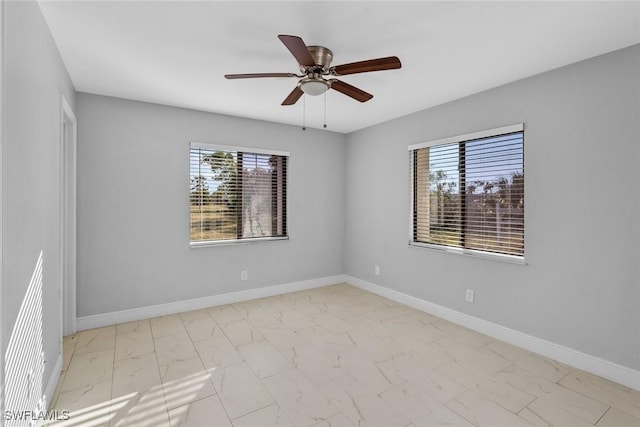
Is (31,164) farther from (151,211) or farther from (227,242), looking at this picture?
(227,242)

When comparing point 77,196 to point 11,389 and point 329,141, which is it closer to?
point 11,389

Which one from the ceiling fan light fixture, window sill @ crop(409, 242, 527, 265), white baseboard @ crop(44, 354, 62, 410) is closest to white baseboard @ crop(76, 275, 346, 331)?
white baseboard @ crop(44, 354, 62, 410)

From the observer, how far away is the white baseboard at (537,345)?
7.68ft

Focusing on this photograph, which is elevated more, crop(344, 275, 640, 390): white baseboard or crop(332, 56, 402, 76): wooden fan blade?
crop(332, 56, 402, 76): wooden fan blade

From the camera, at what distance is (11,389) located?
1.41 m

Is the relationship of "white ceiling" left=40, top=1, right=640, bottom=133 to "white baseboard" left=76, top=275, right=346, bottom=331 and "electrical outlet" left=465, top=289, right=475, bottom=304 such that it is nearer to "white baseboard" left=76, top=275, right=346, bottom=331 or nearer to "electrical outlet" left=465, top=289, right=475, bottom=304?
"electrical outlet" left=465, top=289, right=475, bottom=304

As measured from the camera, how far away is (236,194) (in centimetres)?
416

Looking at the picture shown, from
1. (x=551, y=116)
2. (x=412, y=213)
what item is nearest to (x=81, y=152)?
(x=412, y=213)

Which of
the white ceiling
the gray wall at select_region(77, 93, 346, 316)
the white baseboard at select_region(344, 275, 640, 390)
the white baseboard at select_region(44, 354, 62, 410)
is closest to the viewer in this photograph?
the white ceiling

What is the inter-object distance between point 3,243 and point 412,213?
373 centimetres

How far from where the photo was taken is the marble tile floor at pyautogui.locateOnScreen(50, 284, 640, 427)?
1979 millimetres

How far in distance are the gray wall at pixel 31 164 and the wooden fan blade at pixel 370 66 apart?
170 centimetres

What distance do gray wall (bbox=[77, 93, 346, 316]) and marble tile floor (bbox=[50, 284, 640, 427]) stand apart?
0.49 m

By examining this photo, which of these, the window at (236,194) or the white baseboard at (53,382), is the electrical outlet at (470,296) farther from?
the white baseboard at (53,382)
